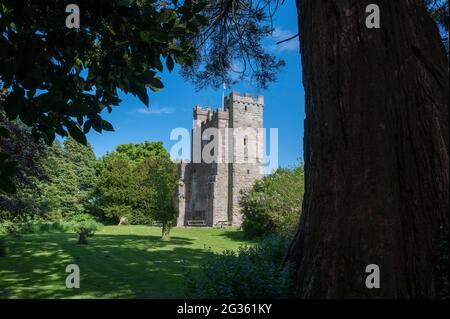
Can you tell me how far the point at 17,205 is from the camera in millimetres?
10688

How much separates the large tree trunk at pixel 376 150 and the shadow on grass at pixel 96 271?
2.68m

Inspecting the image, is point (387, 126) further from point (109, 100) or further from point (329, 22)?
point (109, 100)

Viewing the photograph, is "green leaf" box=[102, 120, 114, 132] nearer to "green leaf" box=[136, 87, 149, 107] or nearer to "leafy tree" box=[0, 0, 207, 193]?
"leafy tree" box=[0, 0, 207, 193]

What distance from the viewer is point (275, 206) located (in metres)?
21.4

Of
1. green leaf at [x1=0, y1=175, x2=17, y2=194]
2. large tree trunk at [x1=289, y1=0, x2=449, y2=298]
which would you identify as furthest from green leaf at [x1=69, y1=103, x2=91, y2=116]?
large tree trunk at [x1=289, y1=0, x2=449, y2=298]

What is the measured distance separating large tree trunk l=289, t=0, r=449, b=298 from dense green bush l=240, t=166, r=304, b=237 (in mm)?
16472

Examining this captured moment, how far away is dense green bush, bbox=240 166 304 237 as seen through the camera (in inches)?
823

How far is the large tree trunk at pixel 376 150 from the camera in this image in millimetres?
3066

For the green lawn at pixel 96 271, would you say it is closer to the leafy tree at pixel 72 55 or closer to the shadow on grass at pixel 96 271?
the shadow on grass at pixel 96 271

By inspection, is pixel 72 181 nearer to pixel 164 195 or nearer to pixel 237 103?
pixel 237 103

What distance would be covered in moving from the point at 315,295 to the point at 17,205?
33.2 feet

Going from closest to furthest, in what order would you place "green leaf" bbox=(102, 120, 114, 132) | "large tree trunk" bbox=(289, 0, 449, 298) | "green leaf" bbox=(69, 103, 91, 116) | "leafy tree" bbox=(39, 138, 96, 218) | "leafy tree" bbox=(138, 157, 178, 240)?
"green leaf" bbox=(69, 103, 91, 116), "large tree trunk" bbox=(289, 0, 449, 298), "green leaf" bbox=(102, 120, 114, 132), "leafy tree" bbox=(138, 157, 178, 240), "leafy tree" bbox=(39, 138, 96, 218)

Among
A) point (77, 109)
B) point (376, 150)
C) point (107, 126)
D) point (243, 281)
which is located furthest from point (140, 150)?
point (376, 150)
